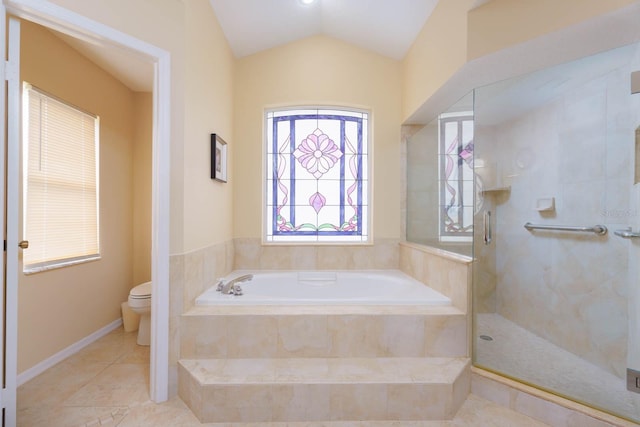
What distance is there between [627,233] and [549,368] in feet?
3.06

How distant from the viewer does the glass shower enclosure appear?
172cm

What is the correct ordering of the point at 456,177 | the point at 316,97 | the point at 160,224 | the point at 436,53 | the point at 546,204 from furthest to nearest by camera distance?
the point at 316,97 → the point at 456,177 → the point at 546,204 → the point at 436,53 → the point at 160,224

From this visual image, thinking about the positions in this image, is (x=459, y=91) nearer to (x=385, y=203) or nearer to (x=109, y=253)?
(x=385, y=203)

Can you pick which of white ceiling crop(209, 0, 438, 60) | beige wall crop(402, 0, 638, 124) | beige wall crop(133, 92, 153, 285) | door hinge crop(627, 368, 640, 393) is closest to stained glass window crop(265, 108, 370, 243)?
white ceiling crop(209, 0, 438, 60)

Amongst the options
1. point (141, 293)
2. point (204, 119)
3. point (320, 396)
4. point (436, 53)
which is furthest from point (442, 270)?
point (141, 293)

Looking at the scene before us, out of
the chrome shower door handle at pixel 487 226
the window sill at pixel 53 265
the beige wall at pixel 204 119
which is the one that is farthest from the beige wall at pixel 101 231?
the chrome shower door handle at pixel 487 226

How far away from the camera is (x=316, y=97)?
113 inches

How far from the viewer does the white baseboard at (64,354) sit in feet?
6.16

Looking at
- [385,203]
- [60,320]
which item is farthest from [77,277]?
[385,203]

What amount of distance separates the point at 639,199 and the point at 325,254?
2.22 meters

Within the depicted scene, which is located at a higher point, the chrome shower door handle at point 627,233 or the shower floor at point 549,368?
the chrome shower door handle at point 627,233

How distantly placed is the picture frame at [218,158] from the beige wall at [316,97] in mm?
401

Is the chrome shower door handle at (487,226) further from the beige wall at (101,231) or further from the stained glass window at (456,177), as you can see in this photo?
the beige wall at (101,231)

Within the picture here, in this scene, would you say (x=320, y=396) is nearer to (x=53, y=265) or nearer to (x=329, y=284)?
(x=329, y=284)
